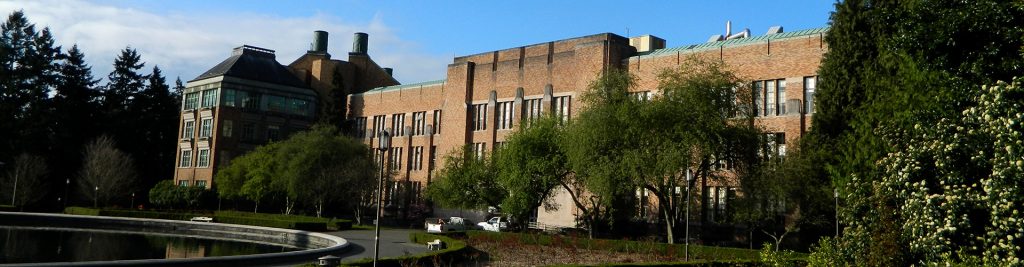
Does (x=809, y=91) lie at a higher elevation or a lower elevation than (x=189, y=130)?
higher

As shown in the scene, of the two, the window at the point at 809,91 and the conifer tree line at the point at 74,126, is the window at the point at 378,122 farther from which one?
the window at the point at 809,91

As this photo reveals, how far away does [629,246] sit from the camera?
29156 mm

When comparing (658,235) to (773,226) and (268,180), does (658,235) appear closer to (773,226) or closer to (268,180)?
(773,226)

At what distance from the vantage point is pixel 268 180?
5481cm

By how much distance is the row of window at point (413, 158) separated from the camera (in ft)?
195

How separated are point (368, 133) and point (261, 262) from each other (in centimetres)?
4448

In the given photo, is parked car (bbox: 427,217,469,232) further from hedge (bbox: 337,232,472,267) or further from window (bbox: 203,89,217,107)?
window (bbox: 203,89,217,107)

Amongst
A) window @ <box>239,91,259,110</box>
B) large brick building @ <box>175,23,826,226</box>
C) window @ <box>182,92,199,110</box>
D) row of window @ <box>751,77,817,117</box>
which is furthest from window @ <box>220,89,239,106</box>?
row of window @ <box>751,77,817,117</box>

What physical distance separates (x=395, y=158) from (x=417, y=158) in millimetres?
2928

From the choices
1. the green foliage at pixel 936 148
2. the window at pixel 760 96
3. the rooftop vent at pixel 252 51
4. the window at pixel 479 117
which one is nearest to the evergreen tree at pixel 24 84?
the rooftop vent at pixel 252 51

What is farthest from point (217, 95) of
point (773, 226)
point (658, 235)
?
point (773, 226)

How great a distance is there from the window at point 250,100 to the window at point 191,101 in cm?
456

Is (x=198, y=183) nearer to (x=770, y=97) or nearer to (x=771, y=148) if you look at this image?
(x=770, y=97)

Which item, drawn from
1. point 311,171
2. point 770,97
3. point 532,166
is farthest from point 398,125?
point 770,97
